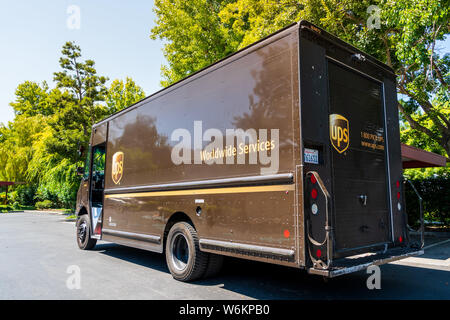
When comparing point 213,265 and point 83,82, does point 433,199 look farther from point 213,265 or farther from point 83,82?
point 83,82

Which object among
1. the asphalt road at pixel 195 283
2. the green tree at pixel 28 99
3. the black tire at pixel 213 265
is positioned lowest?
the asphalt road at pixel 195 283

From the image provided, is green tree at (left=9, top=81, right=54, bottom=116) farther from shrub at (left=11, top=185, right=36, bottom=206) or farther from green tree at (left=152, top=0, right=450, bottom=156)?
green tree at (left=152, top=0, right=450, bottom=156)

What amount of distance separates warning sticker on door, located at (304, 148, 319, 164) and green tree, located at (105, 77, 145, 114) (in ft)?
75.6

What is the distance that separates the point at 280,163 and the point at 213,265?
7.90 ft

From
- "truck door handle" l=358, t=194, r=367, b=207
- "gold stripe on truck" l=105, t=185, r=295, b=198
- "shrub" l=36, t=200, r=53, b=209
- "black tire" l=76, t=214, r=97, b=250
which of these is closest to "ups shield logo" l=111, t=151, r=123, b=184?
"gold stripe on truck" l=105, t=185, r=295, b=198

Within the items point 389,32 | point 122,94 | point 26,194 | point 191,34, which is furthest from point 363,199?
point 26,194

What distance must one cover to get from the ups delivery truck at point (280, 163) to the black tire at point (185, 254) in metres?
0.02

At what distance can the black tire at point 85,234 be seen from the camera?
873 cm

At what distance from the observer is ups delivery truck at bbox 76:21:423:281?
3795 millimetres

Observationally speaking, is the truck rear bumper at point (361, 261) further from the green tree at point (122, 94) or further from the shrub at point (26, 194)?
the shrub at point (26, 194)

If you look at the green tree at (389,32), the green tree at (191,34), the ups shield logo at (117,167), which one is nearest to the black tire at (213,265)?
the ups shield logo at (117,167)

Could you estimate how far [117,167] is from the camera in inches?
301
